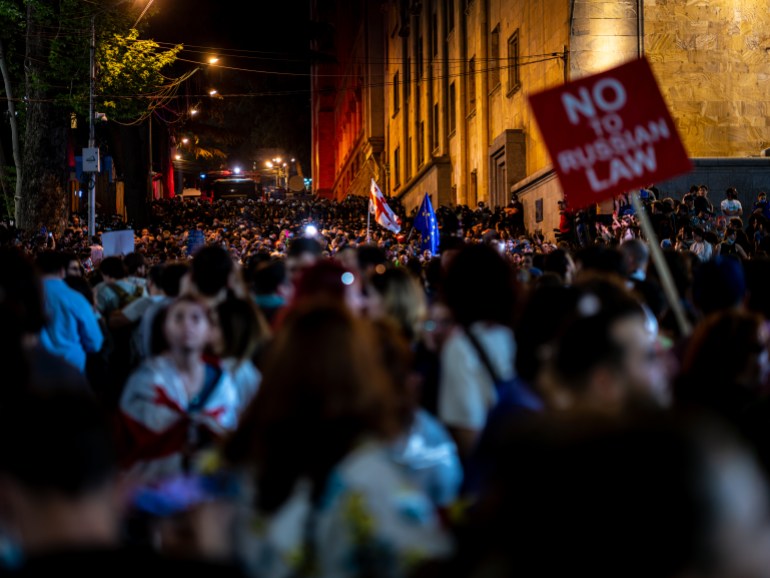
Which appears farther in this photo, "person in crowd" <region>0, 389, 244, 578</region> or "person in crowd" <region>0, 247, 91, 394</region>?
"person in crowd" <region>0, 247, 91, 394</region>

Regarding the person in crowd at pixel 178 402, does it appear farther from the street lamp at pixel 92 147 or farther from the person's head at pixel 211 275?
the street lamp at pixel 92 147

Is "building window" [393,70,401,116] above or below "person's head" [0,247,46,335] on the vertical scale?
above

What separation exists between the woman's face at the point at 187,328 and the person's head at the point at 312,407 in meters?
1.85

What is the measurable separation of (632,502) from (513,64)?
33.8m

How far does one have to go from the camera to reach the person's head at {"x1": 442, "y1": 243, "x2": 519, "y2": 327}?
4.68 m

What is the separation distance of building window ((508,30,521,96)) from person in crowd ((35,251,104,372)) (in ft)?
87.7

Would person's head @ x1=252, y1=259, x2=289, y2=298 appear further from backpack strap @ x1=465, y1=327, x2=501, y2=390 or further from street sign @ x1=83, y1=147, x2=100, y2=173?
street sign @ x1=83, y1=147, x2=100, y2=173

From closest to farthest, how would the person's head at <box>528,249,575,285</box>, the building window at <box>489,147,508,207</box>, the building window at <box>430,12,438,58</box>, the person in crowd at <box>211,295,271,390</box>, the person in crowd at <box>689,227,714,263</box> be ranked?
the person in crowd at <box>211,295,271,390</box> < the person's head at <box>528,249,575,285</box> < the person in crowd at <box>689,227,714,263</box> < the building window at <box>489,147,508,207</box> < the building window at <box>430,12,438,58</box>

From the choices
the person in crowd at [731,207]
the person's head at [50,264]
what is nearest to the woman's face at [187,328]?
the person's head at [50,264]

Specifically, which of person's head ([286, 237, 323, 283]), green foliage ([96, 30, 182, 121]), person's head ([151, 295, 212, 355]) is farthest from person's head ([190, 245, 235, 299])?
green foliage ([96, 30, 182, 121])

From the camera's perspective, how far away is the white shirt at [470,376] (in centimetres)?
432

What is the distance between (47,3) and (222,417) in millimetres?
28029

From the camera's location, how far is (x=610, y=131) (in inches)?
258

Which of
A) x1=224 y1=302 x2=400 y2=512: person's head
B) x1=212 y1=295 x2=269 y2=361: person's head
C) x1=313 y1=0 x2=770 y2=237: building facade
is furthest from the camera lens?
x1=313 y1=0 x2=770 y2=237: building facade
